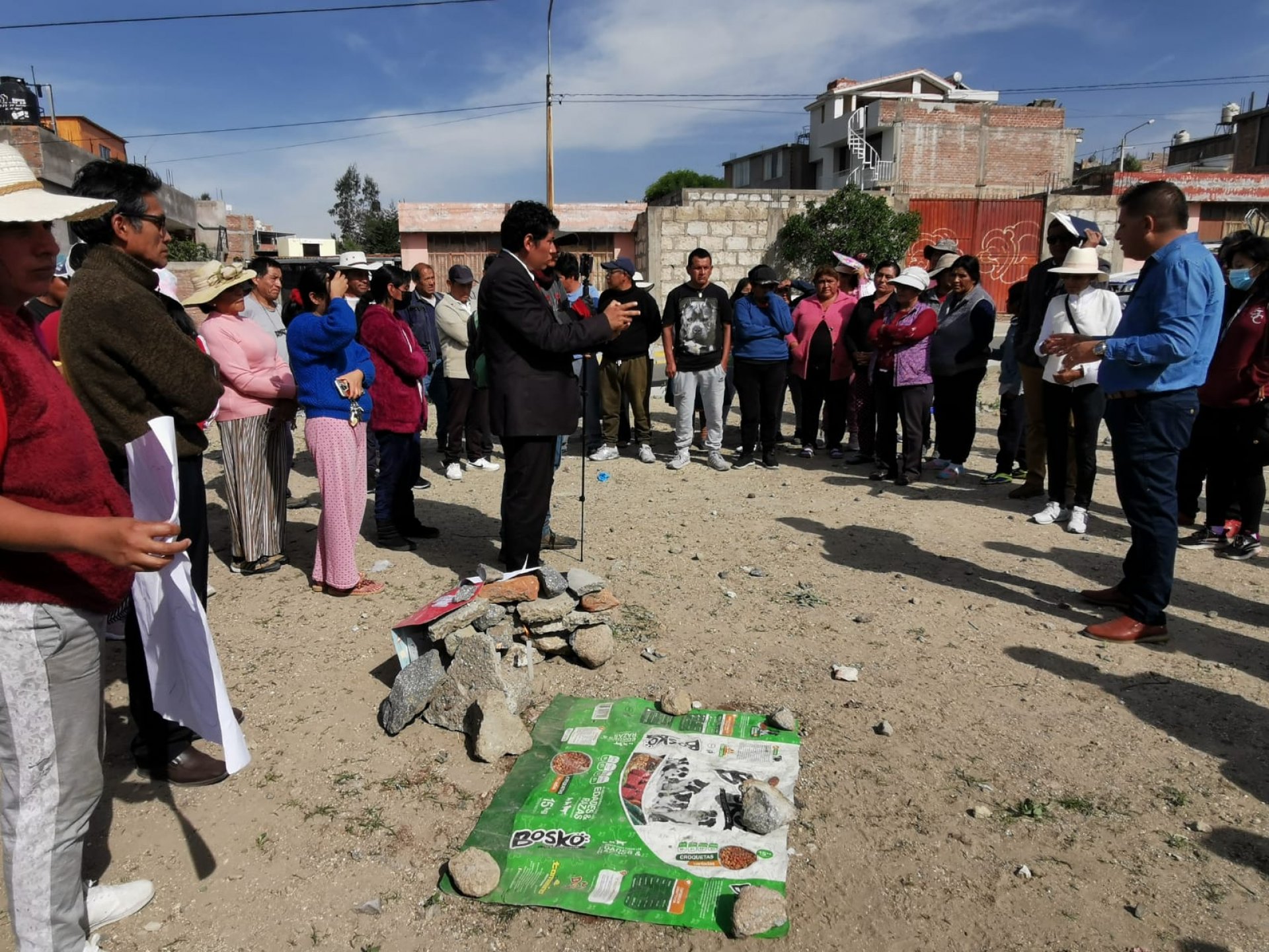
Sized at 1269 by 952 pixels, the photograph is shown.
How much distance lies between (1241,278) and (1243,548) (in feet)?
6.13

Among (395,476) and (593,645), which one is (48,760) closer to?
(593,645)

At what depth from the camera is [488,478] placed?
7.71 m

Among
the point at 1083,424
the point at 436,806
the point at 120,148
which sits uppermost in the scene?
the point at 120,148

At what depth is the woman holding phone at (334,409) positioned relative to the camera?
4422 mm

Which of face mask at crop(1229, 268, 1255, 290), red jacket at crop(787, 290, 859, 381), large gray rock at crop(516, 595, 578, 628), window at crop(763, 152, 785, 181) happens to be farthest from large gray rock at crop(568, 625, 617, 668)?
window at crop(763, 152, 785, 181)

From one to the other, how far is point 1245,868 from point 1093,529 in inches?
147

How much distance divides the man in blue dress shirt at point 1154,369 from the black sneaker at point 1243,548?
167 cm

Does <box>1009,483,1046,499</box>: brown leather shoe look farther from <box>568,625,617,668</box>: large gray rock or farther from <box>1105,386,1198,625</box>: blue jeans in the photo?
<box>568,625,617,668</box>: large gray rock

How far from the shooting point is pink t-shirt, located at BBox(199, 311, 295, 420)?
4.36 metres

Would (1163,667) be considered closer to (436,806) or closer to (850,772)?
(850,772)

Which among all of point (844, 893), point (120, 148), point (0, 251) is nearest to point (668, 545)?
point (844, 893)

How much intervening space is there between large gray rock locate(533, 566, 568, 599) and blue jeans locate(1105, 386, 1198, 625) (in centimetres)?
280

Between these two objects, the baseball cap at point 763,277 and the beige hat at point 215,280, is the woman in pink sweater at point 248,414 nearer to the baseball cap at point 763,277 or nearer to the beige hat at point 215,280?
the beige hat at point 215,280

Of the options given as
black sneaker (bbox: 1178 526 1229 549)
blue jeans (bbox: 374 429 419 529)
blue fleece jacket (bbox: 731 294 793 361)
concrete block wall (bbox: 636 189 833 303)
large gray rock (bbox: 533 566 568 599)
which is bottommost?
black sneaker (bbox: 1178 526 1229 549)
